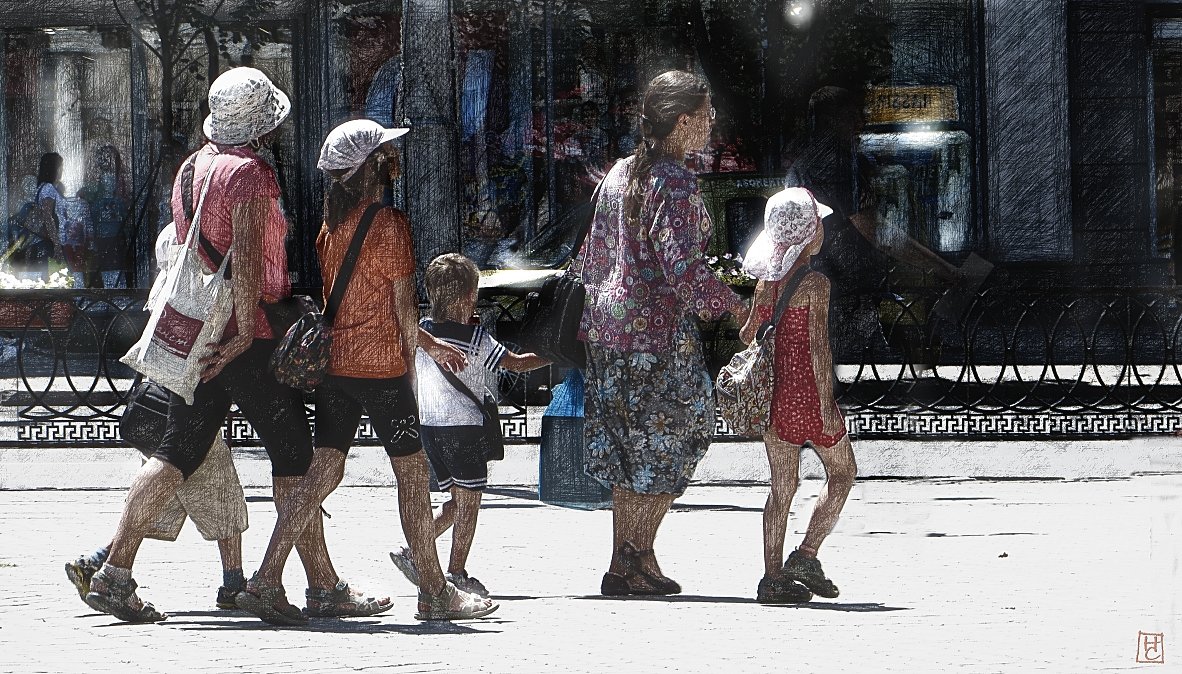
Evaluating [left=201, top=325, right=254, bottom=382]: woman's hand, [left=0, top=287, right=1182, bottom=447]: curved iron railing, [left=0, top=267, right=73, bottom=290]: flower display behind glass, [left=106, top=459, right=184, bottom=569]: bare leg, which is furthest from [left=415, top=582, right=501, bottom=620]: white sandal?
[left=0, top=267, right=73, bottom=290]: flower display behind glass

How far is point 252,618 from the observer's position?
22.9 feet

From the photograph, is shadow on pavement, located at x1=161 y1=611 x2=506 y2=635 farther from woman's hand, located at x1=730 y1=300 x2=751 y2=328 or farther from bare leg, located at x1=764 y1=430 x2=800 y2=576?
woman's hand, located at x1=730 y1=300 x2=751 y2=328

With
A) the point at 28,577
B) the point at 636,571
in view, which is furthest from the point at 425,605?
the point at 28,577

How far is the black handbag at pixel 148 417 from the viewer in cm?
682

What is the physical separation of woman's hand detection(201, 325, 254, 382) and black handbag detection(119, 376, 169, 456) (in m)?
0.23

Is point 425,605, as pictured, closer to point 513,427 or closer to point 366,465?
point 366,465

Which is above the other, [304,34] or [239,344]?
[304,34]

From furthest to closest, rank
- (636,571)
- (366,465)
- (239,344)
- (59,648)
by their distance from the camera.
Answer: (366,465) < (636,571) < (239,344) < (59,648)

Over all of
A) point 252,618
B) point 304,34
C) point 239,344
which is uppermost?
point 304,34

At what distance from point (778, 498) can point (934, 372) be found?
6.45m

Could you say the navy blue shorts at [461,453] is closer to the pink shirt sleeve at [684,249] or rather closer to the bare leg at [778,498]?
the pink shirt sleeve at [684,249]

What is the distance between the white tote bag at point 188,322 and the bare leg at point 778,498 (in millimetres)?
2086

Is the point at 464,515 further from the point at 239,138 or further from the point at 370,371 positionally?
the point at 239,138

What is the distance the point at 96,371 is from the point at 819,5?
9258 millimetres
